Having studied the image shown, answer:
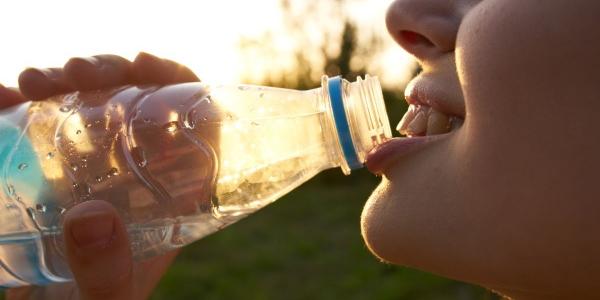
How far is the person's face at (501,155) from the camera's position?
1006 mm

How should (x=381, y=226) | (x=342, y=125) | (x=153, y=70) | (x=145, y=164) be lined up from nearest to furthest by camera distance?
(x=381, y=226) < (x=342, y=125) < (x=145, y=164) < (x=153, y=70)

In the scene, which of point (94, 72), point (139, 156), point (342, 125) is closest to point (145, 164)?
point (139, 156)

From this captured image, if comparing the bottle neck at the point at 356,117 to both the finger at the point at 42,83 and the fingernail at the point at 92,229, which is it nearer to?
the fingernail at the point at 92,229

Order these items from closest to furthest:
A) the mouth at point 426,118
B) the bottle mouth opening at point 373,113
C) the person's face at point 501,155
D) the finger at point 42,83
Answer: the person's face at point 501,155, the mouth at point 426,118, the bottle mouth opening at point 373,113, the finger at point 42,83

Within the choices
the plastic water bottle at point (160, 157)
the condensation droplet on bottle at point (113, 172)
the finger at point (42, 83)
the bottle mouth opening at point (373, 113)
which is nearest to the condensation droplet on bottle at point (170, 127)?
the plastic water bottle at point (160, 157)

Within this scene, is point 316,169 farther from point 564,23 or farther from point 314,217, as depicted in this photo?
point 314,217

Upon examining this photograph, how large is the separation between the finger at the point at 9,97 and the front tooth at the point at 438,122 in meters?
0.90

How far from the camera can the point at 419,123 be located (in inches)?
48.6

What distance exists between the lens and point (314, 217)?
198 inches

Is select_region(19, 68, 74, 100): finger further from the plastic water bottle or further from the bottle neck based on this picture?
the bottle neck

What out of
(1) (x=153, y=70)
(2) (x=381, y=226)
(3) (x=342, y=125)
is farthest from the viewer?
(1) (x=153, y=70)

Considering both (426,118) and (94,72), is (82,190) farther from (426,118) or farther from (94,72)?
(426,118)

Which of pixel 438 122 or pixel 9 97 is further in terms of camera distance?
pixel 9 97

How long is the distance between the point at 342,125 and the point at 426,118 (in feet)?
0.68
